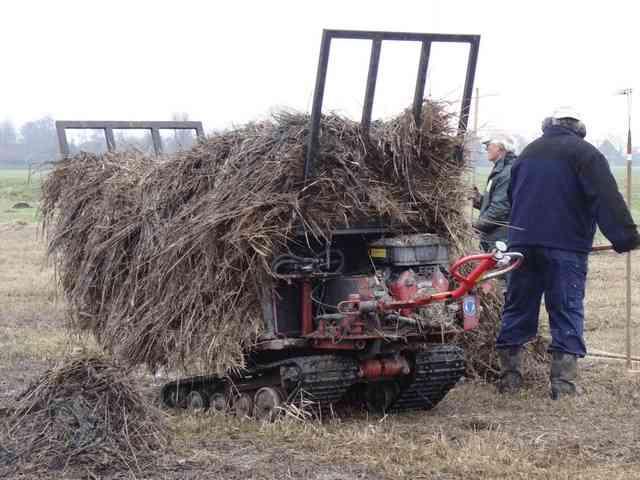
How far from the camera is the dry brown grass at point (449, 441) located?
593 centimetres

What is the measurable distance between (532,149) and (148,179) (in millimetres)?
2823

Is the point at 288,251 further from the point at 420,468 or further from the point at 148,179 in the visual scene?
the point at 420,468

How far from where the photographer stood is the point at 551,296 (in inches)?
324

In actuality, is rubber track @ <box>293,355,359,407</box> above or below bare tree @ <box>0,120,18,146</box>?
below

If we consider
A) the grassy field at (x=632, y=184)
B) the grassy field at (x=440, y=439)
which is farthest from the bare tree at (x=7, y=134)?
the grassy field at (x=440, y=439)

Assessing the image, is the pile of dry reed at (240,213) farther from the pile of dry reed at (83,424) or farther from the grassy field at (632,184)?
the grassy field at (632,184)

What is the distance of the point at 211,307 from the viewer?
24.6ft

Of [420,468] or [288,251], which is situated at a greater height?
[288,251]

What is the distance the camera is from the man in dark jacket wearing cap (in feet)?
30.0

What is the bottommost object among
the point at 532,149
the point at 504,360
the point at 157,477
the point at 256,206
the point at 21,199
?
the point at 157,477

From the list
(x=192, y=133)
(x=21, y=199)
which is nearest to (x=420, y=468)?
(x=192, y=133)

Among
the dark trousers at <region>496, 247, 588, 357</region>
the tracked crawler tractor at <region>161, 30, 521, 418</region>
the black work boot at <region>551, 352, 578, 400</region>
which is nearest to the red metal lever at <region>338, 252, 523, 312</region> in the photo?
the tracked crawler tractor at <region>161, 30, 521, 418</region>

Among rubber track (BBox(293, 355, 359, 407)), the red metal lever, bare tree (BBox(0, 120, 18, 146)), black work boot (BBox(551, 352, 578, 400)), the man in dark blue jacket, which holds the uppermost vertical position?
bare tree (BBox(0, 120, 18, 146))

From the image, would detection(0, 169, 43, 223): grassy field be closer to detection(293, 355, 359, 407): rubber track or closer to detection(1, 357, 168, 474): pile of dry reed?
detection(293, 355, 359, 407): rubber track
